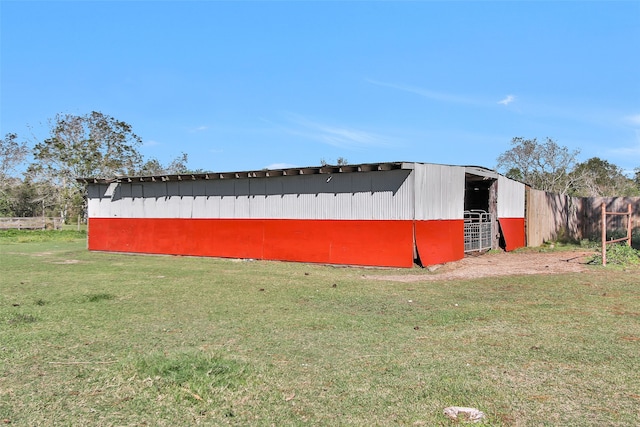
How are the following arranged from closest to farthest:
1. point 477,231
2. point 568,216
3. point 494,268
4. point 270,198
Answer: point 494,268 < point 270,198 < point 477,231 < point 568,216

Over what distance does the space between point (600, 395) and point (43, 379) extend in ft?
16.7

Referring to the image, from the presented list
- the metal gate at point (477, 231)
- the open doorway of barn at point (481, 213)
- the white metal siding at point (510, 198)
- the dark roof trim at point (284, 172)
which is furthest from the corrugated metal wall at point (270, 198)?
the white metal siding at point (510, 198)

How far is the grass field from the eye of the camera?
152 inches

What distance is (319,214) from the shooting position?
15.8 meters

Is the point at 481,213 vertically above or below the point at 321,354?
above

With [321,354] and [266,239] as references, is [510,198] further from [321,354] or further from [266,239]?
[321,354]

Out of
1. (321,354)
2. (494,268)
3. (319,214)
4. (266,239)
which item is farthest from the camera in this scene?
(266,239)

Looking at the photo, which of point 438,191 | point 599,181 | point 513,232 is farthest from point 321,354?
point 599,181

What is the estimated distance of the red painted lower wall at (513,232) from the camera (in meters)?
19.0

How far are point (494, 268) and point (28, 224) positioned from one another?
37366 millimetres

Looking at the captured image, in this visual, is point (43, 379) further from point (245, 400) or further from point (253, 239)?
point (253, 239)

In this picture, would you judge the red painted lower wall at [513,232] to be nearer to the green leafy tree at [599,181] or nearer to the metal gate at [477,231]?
the metal gate at [477,231]

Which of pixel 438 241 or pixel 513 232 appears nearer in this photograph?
pixel 438 241

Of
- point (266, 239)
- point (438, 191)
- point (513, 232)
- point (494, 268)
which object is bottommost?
point (494, 268)
